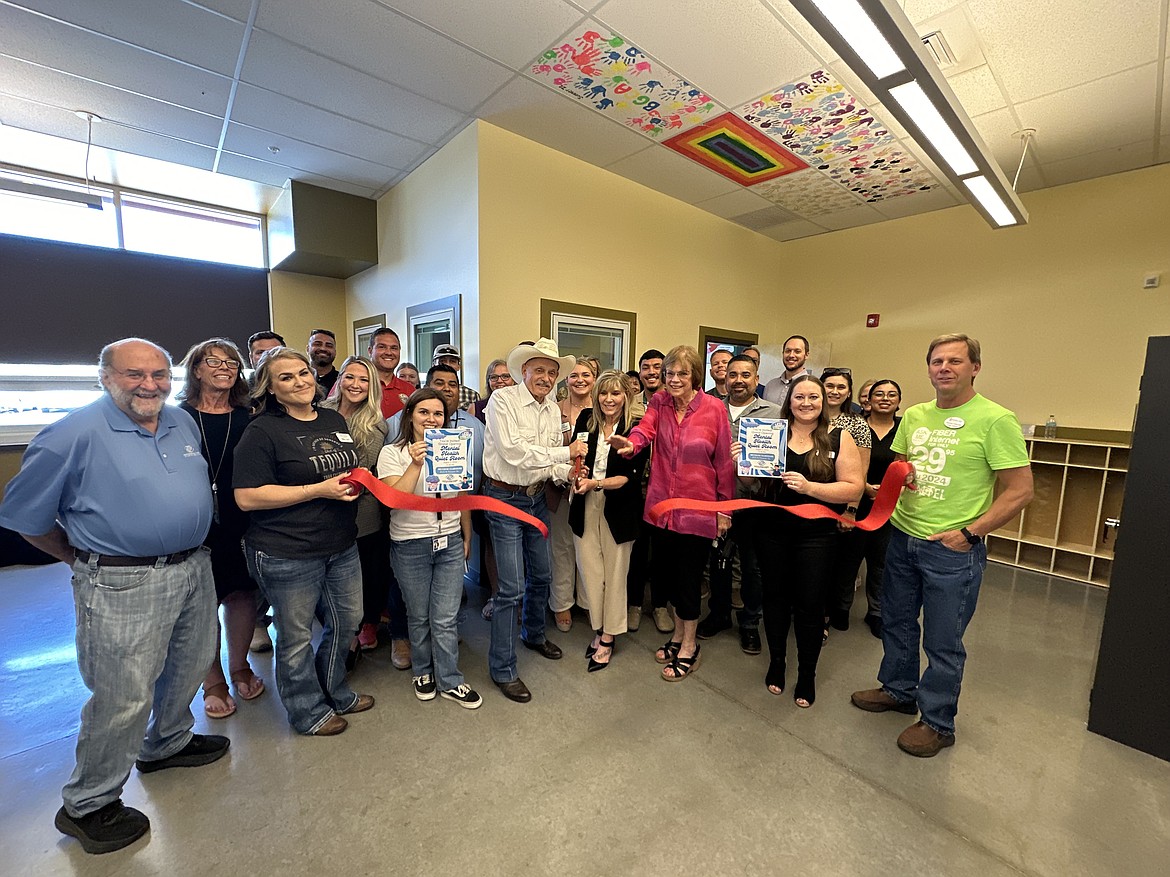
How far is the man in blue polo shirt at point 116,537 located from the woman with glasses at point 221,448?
1.15ft

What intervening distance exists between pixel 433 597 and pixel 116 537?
3.72ft

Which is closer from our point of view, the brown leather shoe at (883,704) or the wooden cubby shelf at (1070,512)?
the brown leather shoe at (883,704)

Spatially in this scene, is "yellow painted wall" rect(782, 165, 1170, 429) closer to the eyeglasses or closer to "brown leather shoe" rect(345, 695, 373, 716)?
"brown leather shoe" rect(345, 695, 373, 716)

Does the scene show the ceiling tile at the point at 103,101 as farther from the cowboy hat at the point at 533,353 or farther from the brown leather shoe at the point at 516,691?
the brown leather shoe at the point at 516,691

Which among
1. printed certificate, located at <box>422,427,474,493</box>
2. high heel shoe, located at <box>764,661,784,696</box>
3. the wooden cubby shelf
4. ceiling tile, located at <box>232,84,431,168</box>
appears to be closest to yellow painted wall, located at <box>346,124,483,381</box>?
ceiling tile, located at <box>232,84,431,168</box>

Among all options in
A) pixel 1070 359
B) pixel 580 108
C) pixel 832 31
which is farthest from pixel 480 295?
pixel 1070 359

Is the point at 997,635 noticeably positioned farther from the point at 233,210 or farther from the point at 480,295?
the point at 233,210

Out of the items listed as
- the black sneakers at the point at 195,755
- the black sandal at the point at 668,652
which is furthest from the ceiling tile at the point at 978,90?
the black sneakers at the point at 195,755

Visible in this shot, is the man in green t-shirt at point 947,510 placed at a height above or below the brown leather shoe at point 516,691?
above

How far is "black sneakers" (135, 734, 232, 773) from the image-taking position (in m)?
1.88

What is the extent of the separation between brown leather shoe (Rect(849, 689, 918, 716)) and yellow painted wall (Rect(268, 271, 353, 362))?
612cm

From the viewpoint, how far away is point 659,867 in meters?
1.54

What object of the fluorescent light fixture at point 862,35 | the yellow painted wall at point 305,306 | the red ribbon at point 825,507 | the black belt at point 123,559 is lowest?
the black belt at point 123,559

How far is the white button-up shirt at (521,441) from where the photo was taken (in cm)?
229
